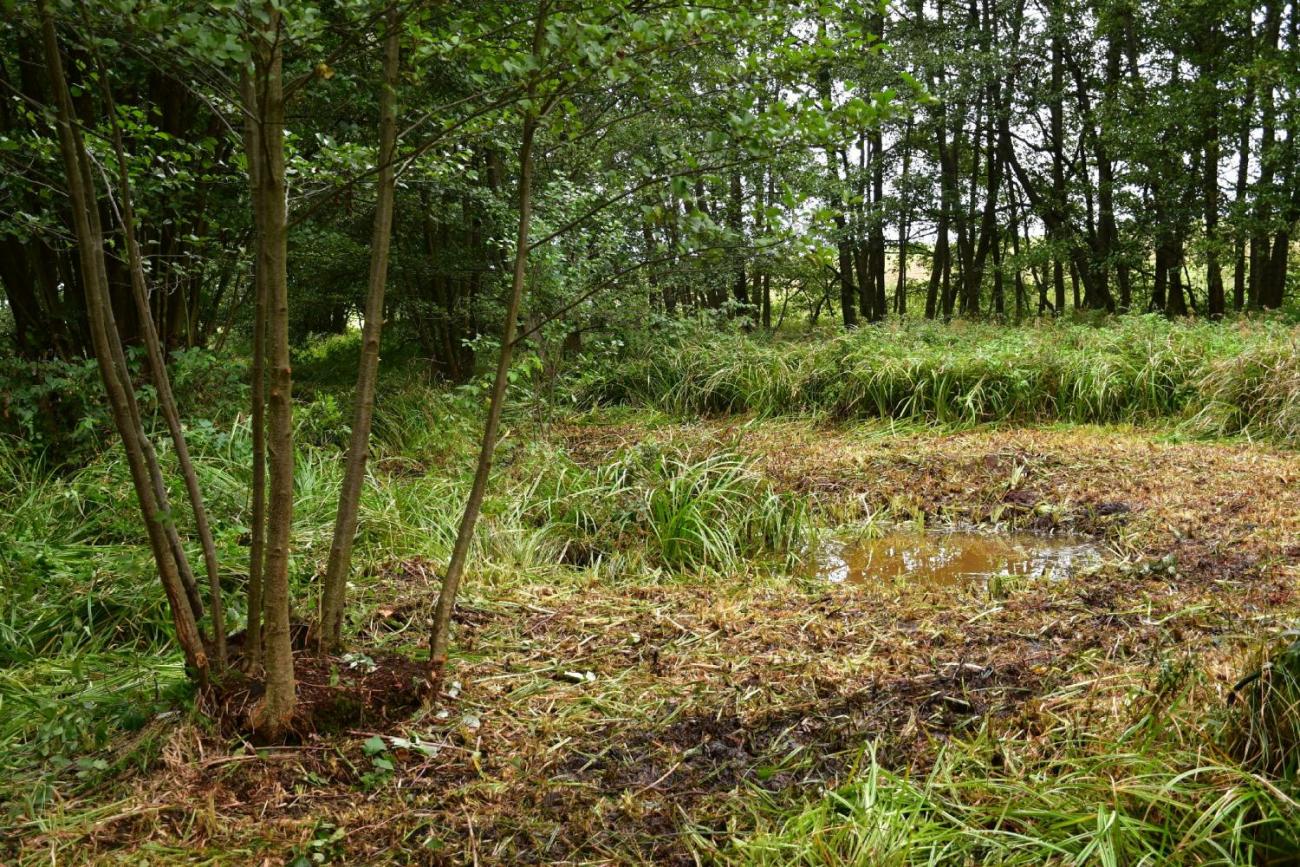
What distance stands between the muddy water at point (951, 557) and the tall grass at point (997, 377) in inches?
109

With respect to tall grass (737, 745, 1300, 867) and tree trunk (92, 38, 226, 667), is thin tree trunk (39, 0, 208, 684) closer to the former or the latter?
tree trunk (92, 38, 226, 667)

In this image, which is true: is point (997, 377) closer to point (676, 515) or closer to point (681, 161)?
point (676, 515)

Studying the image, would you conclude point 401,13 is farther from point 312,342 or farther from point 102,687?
point 312,342

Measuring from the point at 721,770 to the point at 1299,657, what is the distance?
4.09 ft

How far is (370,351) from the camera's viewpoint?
2.11 m

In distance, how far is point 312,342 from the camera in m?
11.8

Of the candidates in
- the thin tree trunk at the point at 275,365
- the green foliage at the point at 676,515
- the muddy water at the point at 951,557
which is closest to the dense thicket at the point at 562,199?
the thin tree trunk at the point at 275,365

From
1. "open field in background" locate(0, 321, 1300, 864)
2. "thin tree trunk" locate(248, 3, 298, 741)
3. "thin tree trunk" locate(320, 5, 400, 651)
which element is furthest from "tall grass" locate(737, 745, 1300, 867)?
"thin tree trunk" locate(320, 5, 400, 651)

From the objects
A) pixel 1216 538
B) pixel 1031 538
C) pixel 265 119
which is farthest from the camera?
pixel 1031 538

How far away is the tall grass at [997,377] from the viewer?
242 inches

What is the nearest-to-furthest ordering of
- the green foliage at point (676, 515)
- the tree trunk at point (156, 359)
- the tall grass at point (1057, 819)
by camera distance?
1. the tall grass at point (1057, 819)
2. the tree trunk at point (156, 359)
3. the green foliage at point (676, 515)

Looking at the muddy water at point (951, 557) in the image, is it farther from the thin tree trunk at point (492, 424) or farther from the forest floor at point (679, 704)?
Result: the thin tree trunk at point (492, 424)

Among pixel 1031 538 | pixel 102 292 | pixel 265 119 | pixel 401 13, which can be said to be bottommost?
pixel 1031 538

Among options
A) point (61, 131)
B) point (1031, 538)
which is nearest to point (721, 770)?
point (61, 131)
